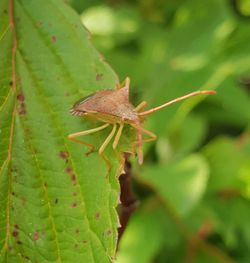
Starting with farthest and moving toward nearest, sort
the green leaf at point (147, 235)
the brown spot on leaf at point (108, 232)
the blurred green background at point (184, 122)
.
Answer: the blurred green background at point (184, 122), the green leaf at point (147, 235), the brown spot on leaf at point (108, 232)

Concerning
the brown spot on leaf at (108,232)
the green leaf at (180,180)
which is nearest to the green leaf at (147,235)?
the green leaf at (180,180)

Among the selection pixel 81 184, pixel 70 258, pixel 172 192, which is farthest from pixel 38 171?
pixel 172 192

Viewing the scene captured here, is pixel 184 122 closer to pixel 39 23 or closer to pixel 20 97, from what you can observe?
pixel 39 23

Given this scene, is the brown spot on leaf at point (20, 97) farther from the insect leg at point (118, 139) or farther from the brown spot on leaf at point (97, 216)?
the brown spot on leaf at point (97, 216)

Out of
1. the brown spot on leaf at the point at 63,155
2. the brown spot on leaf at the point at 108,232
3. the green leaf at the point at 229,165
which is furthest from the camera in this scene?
the green leaf at the point at 229,165

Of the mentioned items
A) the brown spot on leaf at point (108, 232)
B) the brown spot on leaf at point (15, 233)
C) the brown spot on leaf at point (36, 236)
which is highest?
the brown spot on leaf at point (15, 233)

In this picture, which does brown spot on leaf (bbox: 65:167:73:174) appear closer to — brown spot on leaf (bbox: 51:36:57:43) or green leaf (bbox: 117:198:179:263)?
brown spot on leaf (bbox: 51:36:57:43)

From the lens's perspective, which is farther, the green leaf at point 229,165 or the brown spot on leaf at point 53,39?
the green leaf at point 229,165

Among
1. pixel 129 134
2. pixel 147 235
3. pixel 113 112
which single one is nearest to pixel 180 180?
pixel 147 235
